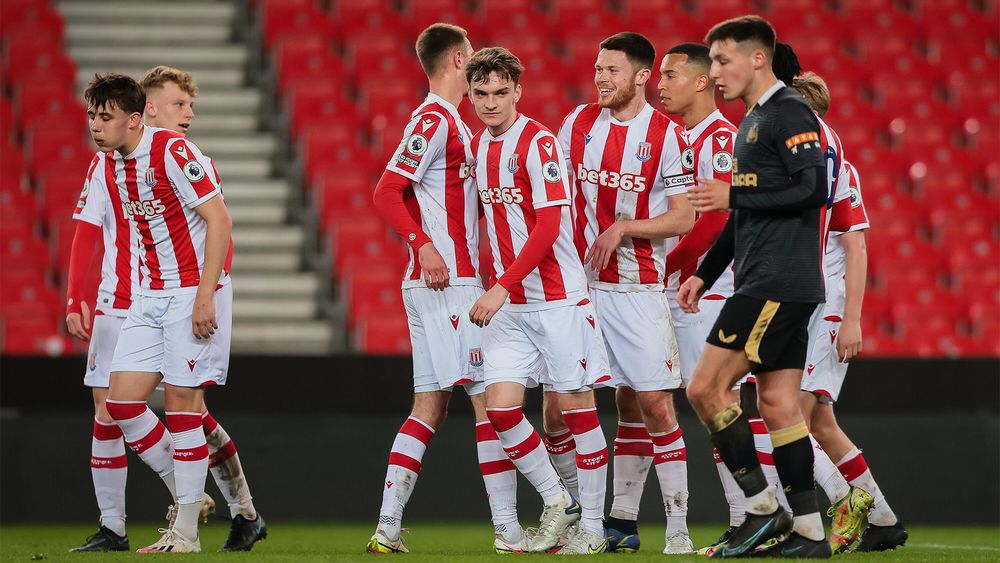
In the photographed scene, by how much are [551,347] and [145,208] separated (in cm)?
203

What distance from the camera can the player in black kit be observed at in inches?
190

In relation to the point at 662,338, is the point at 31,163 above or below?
above

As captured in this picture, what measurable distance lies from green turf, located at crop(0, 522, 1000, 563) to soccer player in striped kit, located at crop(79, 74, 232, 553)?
57 centimetres

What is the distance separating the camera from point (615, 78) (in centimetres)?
588

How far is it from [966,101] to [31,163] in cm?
1070

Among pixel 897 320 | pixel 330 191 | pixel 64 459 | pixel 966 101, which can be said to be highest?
pixel 966 101

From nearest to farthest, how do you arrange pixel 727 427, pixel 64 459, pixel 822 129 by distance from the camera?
pixel 727 427
pixel 822 129
pixel 64 459

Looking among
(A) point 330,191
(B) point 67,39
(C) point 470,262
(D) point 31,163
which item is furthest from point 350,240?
(C) point 470,262

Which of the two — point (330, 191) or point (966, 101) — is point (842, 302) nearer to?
point (330, 191)

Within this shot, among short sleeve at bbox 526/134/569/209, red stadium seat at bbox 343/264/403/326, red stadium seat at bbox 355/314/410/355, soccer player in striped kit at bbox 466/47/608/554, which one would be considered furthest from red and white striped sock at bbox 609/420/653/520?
red stadium seat at bbox 343/264/403/326

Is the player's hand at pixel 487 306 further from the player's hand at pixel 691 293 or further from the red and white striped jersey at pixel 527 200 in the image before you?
the player's hand at pixel 691 293

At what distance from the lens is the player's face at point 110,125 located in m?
5.71

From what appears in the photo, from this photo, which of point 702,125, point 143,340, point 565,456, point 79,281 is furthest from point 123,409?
point 702,125

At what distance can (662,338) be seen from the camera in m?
5.80
